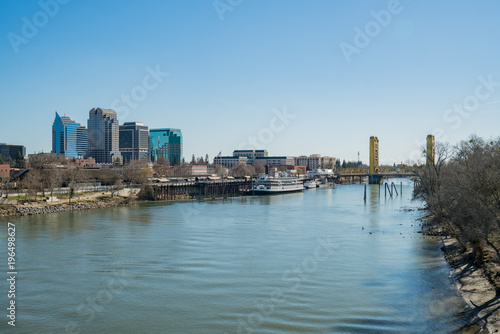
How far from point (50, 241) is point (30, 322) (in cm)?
1366

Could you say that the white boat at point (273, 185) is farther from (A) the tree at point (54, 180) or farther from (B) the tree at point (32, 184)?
(B) the tree at point (32, 184)

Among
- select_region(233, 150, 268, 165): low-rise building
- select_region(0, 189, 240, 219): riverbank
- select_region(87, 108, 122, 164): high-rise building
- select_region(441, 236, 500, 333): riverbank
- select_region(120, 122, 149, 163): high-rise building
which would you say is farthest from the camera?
select_region(233, 150, 268, 165): low-rise building

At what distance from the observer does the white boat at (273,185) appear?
256ft

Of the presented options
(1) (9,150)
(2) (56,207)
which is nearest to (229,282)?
(2) (56,207)

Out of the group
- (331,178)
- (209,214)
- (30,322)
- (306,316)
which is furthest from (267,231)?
(331,178)

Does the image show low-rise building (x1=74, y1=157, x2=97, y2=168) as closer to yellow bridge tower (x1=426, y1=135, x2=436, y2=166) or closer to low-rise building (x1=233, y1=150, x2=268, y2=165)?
low-rise building (x1=233, y1=150, x2=268, y2=165)

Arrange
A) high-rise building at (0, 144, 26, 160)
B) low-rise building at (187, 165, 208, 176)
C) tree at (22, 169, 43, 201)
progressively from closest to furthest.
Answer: tree at (22, 169, 43, 201) < low-rise building at (187, 165, 208, 176) < high-rise building at (0, 144, 26, 160)

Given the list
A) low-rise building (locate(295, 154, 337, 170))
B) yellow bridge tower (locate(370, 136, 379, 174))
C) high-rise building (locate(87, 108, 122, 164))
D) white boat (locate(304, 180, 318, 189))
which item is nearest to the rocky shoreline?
white boat (locate(304, 180, 318, 189))

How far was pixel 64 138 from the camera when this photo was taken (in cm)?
19412

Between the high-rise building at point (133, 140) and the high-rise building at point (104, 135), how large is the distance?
4319 millimetres

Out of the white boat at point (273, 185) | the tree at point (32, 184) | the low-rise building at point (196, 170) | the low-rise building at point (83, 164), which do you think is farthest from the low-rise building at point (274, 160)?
the tree at point (32, 184)

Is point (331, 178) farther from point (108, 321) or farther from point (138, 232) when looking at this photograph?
point (108, 321)

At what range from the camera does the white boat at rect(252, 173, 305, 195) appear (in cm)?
7800

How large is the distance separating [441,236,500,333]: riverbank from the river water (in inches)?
19.3
